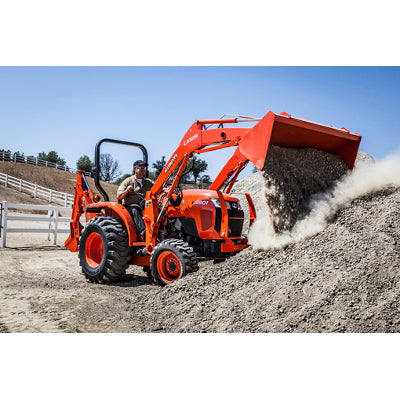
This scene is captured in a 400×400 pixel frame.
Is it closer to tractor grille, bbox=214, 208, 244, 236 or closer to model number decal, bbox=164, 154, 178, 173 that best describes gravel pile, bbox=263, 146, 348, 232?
tractor grille, bbox=214, 208, 244, 236

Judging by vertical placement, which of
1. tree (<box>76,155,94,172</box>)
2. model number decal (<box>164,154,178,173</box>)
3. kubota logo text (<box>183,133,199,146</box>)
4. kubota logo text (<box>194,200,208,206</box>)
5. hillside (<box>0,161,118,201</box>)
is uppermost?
tree (<box>76,155,94,172</box>)

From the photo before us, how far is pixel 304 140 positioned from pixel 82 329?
3.77 meters

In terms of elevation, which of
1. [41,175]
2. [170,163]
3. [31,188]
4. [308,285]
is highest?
[41,175]

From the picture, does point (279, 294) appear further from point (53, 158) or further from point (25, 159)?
point (53, 158)

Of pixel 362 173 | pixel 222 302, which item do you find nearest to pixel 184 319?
pixel 222 302

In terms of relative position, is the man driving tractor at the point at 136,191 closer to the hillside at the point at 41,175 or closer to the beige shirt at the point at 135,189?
the beige shirt at the point at 135,189

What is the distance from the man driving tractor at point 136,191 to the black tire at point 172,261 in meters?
0.88

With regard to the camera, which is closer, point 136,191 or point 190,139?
point 190,139

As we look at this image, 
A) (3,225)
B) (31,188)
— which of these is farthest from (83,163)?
(3,225)

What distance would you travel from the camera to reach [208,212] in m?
6.16

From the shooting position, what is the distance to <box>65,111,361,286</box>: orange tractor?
5.61 m

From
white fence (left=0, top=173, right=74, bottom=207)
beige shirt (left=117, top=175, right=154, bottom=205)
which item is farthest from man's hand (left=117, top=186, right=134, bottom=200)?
white fence (left=0, top=173, right=74, bottom=207)

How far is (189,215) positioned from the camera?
6.34 m

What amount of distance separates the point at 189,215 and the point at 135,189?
1.21 metres
